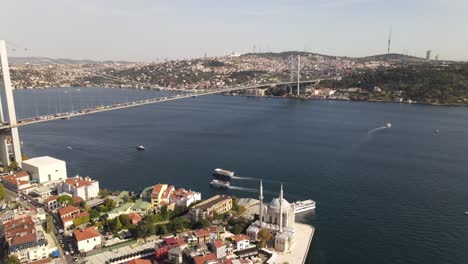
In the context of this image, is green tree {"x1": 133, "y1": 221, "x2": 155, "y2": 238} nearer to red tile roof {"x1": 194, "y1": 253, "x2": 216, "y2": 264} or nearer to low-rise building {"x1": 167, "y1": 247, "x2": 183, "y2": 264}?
low-rise building {"x1": 167, "y1": 247, "x2": 183, "y2": 264}

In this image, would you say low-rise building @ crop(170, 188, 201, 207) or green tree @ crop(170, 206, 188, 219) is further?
low-rise building @ crop(170, 188, 201, 207)

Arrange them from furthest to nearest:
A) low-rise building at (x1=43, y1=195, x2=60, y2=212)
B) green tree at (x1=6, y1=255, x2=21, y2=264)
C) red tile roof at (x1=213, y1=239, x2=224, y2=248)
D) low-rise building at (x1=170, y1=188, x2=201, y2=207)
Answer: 1. low-rise building at (x1=170, y1=188, x2=201, y2=207)
2. low-rise building at (x1=43, y1=195, x2=60, y2=212)
3. red tile roof at (x1=213, y1=239, x2=224, y2=248)
4. green tree at (x1=6, y1=255, x2=21, y2=264)

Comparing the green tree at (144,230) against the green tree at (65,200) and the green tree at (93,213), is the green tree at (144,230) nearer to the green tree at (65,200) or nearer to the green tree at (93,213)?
the green tree at (93,213)

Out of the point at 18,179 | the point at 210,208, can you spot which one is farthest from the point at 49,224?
the point at 210,208

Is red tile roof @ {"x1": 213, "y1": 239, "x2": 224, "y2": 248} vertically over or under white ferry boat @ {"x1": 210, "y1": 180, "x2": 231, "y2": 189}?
over

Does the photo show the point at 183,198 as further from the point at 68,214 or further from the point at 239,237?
the point at 68,214

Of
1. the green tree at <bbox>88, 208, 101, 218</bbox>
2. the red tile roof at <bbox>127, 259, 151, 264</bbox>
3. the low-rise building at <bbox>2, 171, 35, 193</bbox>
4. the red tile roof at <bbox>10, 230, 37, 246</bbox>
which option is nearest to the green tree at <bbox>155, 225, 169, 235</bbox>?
the red tile roof at <bbox>127, 259, 151, 264</bbox>

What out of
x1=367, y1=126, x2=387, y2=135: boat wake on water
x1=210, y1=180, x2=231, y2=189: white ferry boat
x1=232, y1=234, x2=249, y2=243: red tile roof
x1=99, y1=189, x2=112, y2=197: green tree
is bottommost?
x1=210, y1=180, x2=231, y2=189: white ferry boat
